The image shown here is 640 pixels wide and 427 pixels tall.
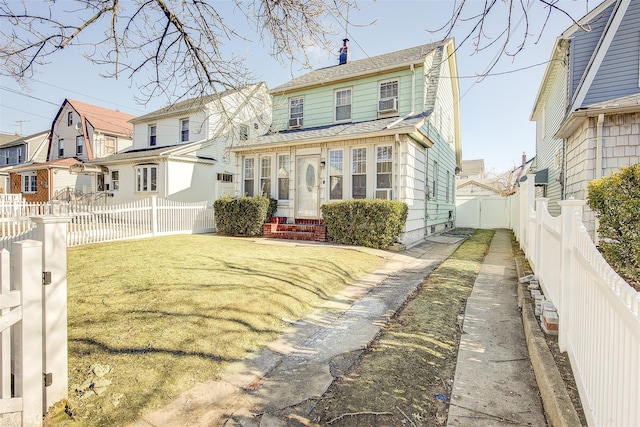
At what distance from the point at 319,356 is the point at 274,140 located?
10.9 meters

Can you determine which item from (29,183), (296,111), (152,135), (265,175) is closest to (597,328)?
(265,175)

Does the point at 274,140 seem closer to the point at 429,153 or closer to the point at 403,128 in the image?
the point at 403,128

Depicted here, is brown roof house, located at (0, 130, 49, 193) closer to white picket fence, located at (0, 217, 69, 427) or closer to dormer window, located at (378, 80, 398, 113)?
dormer window, located at (378, 80, 398, 113)

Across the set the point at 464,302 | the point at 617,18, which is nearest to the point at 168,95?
the point at 464,302

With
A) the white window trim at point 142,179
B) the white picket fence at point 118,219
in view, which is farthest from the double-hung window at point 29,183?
the white picket fence at point 118,219

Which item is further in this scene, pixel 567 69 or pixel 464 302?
pixel 567 69

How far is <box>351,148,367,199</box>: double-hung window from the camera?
37.3 feet

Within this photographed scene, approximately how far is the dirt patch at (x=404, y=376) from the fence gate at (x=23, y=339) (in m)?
1.88

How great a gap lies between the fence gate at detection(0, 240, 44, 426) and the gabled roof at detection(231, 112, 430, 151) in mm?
7919

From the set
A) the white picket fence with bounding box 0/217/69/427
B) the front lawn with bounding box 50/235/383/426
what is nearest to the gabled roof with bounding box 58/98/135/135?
the front lawn with bounding box 50/235/383/426

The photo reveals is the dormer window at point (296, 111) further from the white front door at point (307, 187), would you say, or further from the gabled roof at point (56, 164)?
the gabled roof at point (56, 164)

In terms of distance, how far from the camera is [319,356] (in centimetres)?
330

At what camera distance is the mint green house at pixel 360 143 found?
11055 mm

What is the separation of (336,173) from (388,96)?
3761 millimetres
